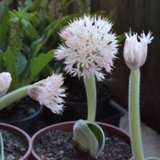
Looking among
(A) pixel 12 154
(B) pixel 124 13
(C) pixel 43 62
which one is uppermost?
(B) pixel 124 13

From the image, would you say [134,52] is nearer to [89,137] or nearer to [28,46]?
[89,137]

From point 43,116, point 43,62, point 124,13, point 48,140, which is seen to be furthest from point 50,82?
point 124,13

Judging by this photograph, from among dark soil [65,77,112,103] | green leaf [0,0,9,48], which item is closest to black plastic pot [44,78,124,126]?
dark soil [65,77,112,103]

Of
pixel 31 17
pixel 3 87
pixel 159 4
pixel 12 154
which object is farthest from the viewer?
pixel 31 17

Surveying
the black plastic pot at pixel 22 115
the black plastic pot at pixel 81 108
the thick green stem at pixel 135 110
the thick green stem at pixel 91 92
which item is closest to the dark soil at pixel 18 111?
→ the black plastic pot at pixel 22 115

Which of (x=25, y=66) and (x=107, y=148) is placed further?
(x=25, y=66)

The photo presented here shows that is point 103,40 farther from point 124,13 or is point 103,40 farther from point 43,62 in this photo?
point 124,13

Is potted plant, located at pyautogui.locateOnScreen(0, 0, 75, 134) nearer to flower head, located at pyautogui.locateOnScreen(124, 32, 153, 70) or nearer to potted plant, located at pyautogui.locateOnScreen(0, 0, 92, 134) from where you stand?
potted plant, located at pyautogui.locateOnScreen(0, 0, 92, 134)
